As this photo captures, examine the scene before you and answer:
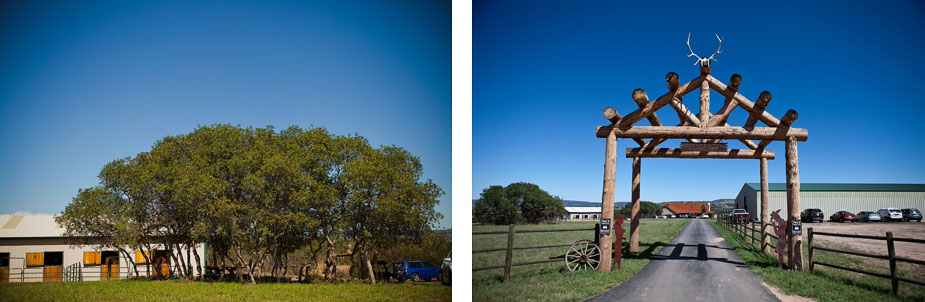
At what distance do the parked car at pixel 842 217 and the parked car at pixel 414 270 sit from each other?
194 inches

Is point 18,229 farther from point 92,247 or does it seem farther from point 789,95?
point 789,95

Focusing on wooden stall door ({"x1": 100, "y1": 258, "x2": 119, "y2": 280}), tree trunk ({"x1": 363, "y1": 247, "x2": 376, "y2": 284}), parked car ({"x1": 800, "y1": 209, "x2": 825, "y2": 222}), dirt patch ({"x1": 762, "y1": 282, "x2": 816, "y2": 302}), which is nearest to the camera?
dirt patch ({"x1": 762, "y1": 282, "x2": 816, "y2": 302})

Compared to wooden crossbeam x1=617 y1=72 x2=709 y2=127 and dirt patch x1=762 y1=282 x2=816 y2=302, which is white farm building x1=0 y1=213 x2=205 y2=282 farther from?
dirt patch x1=762 y1=282 x2=816 y2=302

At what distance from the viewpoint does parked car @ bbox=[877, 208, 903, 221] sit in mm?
5582

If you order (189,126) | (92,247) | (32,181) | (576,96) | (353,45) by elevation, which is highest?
(353,45)

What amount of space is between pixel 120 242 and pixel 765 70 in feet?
25.5

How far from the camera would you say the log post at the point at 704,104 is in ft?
21.7

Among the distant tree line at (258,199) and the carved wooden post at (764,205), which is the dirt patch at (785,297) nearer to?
the carved wooden post at (764,205)

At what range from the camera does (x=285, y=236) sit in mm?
8258

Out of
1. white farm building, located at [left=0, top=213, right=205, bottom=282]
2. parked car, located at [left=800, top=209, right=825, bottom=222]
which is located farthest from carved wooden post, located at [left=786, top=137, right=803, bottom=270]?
white farm building, located at [left=0, top=213, right=205, bottom=282]

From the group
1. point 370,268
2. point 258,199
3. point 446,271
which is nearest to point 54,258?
point 258,199

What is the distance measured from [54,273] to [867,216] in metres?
8.68

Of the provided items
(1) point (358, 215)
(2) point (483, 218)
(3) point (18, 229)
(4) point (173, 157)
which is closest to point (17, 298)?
(3) point (18, 229)

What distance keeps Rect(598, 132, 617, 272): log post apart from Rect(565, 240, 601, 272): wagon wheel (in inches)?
3.2
